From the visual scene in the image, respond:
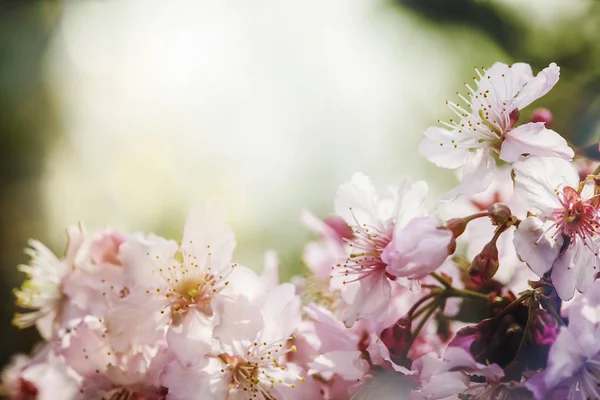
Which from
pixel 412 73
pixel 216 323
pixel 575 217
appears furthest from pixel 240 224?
pixel 575 217

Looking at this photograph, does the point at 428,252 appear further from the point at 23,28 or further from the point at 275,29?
the point at 23,28

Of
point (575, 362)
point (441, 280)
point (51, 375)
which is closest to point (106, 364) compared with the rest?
point (51, 375)

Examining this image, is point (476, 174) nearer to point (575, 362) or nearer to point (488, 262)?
point (488, 262)

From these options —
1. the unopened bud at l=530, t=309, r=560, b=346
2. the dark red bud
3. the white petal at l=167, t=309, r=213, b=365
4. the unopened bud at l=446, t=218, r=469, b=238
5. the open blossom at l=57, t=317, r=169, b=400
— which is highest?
the dark red bud

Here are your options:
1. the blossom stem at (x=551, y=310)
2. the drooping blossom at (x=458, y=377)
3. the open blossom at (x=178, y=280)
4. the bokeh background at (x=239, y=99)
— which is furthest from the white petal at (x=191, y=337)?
the bokeh background at (x=239, y=99)

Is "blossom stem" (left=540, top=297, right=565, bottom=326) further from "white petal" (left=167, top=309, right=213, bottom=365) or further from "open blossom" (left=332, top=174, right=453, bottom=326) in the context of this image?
"white petal" (left=167, top=309, right=213, bottom=365)

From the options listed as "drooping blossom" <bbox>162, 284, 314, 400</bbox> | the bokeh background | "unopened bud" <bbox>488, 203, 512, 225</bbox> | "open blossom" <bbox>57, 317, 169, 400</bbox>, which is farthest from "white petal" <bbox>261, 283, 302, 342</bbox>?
the bokeh background
